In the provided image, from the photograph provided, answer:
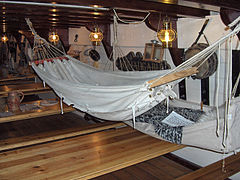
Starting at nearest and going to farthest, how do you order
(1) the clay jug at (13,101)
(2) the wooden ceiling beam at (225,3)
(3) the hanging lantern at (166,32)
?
(2) the wooden ceiling beam at (225,3)
(3) the hanging lantern at (166,32)
(1) the clay jug at (13,101)

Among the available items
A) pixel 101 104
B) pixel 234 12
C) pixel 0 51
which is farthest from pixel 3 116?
pixel 0 51

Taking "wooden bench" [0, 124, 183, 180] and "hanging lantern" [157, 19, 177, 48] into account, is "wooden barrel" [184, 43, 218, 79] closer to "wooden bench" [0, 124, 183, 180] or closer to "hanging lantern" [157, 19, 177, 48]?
"hanging lantern" [157, 19, 177, 48]

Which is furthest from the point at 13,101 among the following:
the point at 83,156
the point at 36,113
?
the point at 83,156

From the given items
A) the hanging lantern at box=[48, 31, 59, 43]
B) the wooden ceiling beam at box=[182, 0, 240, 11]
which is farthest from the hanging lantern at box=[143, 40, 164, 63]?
the hanging lantern at box=[48, 31, 59, 43]

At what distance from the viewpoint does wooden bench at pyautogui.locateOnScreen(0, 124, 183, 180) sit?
66.6 inches

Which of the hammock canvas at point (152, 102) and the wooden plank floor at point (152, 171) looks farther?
the wooden plank floor at point (152, 171)

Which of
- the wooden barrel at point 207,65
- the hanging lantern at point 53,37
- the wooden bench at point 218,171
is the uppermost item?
the hanging lantern at point 53,37

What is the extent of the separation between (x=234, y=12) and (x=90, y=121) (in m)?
2.96

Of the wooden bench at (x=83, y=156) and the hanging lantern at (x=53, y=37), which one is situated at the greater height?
the hanging lantern at (x=53, y=37)

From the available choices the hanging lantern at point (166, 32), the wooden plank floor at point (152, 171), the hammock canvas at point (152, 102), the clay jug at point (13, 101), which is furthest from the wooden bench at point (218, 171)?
the clay jug at point (13, 101)

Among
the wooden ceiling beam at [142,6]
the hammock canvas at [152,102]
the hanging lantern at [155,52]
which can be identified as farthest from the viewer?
the hanging lantern at [155,52]

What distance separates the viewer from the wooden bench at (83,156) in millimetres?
1692

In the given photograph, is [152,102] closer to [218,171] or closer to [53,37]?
[218,171]

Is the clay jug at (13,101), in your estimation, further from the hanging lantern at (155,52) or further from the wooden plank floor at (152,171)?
the hanging lantern at (155,52)
